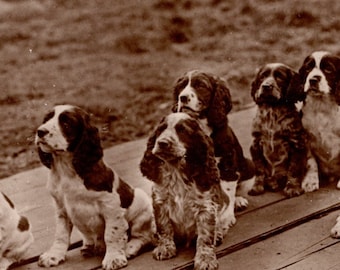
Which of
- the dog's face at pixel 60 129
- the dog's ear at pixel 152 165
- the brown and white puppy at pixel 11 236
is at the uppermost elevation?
the dog's face at pixel 60 129

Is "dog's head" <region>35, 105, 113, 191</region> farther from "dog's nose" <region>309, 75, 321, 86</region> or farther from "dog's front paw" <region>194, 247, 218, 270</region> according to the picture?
"dog's nose" <region>309, 75, 321, 86</region>

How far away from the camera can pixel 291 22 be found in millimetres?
15125

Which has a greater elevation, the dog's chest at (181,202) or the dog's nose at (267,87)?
the dog's nose at (267,87)

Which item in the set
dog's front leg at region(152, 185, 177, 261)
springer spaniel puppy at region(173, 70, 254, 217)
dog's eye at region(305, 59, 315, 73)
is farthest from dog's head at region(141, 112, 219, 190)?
dog's eye at region(305, 59, 315, 73)

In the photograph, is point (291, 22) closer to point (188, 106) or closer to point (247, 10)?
point (247, 10)

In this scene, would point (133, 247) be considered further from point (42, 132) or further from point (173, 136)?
point (42, 132)

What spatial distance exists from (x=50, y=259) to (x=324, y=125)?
2.57 metres

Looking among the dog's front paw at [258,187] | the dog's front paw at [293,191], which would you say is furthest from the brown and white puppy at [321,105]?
the dog's front paw at [258,187]

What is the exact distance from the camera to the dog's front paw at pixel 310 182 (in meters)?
7.04

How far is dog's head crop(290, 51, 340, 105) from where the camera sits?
22.5ft

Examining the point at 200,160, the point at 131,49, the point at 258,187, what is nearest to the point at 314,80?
the point at 258,187

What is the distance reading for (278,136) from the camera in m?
7.00

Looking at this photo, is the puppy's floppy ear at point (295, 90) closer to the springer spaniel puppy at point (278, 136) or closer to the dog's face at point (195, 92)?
the springer spaniel puppy at point (278, 136)

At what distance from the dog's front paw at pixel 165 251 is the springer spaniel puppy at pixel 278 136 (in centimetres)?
139
